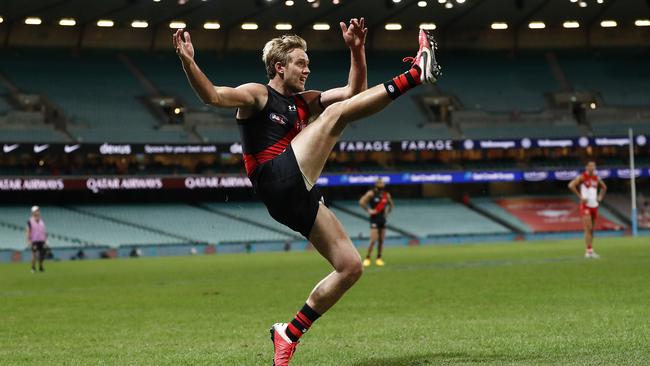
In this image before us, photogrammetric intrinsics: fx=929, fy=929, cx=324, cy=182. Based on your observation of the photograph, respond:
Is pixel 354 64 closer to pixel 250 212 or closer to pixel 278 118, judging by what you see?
pixel 278 118

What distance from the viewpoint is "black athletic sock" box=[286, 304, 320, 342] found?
7.36 m

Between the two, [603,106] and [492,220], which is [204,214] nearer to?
[492,220]

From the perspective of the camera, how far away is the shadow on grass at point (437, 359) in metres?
7.38

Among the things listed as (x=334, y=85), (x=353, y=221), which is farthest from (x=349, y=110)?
(x=334, y=85)

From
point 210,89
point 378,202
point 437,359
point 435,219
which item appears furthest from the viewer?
point 435,219

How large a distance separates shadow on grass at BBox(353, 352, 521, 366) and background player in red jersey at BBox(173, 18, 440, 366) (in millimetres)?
672

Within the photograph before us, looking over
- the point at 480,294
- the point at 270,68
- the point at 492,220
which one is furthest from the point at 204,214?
the point at 270,68

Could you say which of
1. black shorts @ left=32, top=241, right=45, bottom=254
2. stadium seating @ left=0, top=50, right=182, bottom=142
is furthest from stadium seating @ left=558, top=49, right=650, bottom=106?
black shorts @ left=32, top=241, right=45, bottom=254

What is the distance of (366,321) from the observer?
36.3 feet

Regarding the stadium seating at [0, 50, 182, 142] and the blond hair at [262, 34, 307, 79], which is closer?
the blond hair at [262, 34, 307, 79]

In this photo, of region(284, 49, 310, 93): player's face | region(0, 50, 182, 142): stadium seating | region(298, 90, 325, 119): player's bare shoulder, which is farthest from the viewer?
region(0, 50, 182, 142): stadium seating

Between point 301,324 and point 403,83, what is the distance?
2.07 metres

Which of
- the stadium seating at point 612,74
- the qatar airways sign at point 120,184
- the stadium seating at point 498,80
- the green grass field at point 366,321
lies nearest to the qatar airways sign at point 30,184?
the qatar airways sign at point 120,184

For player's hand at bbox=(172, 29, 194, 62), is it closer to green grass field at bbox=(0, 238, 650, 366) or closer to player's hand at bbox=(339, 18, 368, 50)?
player's hand at bbox=(339, 18, 368, 50)
